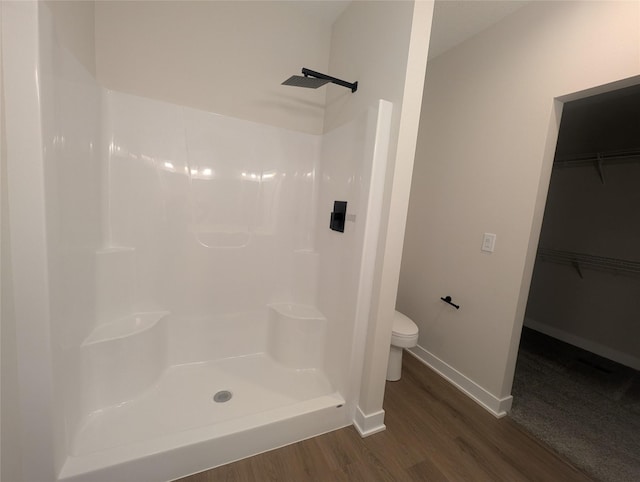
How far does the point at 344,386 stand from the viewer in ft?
4.91

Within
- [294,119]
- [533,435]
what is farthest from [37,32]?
[533,435]

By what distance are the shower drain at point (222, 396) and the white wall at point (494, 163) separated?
63.3 inches

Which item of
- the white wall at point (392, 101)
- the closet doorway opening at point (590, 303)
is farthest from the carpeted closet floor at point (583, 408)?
the white wall at point (392, 101)

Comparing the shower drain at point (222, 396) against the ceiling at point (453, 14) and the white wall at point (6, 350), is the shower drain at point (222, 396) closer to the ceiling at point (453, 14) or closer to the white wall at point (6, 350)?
the white wall at point (6, 350)

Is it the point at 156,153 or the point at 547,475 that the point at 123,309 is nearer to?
the point at 156,153

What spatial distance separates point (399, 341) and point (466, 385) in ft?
1.98

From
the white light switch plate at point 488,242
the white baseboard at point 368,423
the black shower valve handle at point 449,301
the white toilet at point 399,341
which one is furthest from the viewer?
the black shower valve handle at point 449,301

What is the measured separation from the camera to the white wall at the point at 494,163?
1.33m

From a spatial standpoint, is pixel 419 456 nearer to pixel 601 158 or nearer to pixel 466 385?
pixel 466 385

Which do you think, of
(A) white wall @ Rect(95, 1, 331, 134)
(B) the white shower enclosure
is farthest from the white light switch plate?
(A) white wall @ Rect(95, 1, 331, 134)

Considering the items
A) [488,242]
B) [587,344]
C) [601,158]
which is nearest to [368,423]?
[488,242]

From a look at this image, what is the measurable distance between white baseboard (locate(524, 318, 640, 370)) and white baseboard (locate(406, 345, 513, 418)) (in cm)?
180

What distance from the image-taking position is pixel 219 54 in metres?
1.70

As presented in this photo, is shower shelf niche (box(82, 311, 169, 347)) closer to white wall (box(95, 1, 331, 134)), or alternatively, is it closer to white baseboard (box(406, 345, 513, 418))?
white wall (box(95, 1, 331, 134))
